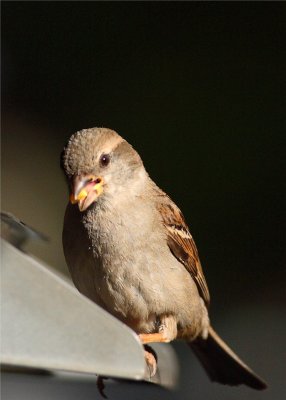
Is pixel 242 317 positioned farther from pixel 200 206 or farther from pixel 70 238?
pixel 70 238

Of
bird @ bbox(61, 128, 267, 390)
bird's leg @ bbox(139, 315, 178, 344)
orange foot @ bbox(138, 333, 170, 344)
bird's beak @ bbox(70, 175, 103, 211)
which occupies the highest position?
bird's beak @ bbox(70, 175, 103, 211)

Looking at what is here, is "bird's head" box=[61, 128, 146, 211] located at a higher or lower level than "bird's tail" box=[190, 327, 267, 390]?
higher

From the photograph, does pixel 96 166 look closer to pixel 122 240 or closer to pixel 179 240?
pixel 122 240

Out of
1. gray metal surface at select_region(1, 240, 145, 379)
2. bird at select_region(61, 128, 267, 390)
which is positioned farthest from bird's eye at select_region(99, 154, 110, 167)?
gray metal surface at select_region(1, 240, 145, 379)

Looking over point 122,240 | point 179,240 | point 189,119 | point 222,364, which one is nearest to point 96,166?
point 122,240

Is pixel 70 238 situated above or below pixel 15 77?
below

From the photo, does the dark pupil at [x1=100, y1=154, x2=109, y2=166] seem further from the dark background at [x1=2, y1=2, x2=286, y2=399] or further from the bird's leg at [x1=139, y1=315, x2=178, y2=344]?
the dark background at [x1=2, y1=2, x2=286, y2=399]

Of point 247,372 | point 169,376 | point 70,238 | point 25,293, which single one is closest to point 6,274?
point 25,293
